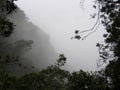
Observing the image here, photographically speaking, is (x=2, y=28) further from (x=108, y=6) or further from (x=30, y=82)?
(x=30, y=82)

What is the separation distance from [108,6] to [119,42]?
7.80 feet

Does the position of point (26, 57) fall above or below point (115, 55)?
above

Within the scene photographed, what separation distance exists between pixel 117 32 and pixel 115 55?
1.18m

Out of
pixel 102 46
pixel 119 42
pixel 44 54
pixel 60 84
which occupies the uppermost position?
pixel 44 54

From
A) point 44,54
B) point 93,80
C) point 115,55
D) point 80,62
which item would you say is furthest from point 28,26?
point 115,55

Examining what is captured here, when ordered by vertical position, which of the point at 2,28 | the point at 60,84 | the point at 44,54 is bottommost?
the point at 2,28

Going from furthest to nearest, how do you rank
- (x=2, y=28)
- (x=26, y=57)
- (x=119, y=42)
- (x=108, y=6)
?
(x=26, y=57)
(x=119, y=42)
(x=108, y=6)
(x=2, y=28)

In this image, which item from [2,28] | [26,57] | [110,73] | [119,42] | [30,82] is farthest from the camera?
[26,57]

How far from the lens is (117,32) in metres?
14.4

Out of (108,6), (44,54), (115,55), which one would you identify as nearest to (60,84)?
(115,55)

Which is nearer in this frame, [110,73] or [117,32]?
[117,32]

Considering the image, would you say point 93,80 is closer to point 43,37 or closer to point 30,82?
point 30,82

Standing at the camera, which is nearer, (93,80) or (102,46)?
(102,46)

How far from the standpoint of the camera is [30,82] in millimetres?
36094
